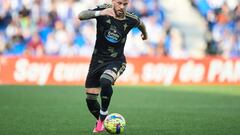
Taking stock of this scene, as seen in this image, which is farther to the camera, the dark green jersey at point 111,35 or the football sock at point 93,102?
the football sock at point 93,102

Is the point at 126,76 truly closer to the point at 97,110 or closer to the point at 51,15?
the point at 51,15

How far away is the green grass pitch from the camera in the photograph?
34.6ft

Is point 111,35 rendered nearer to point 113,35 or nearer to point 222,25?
point 113,35

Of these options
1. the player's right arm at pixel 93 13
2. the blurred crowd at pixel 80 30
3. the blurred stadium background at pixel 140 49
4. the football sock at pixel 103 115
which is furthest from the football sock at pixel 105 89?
the blurred crowd at pixel 80 30

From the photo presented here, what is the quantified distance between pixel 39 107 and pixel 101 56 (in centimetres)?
516

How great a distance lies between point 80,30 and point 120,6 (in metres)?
16.9

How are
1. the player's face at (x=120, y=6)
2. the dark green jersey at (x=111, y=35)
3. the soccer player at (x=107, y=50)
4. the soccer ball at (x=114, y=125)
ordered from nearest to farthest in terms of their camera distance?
the soccer ball at (x=114, y=125)
the player's face at (x=120, y=6)
the soccer player at (x=107, y=50)
the dark green jersey at (x=111, y=35)

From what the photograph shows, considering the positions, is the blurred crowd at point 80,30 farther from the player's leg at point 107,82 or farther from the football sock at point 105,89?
the football sock at point 105,89

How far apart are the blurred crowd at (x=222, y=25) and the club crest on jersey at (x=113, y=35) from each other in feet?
57.9

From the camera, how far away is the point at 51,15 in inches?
1053

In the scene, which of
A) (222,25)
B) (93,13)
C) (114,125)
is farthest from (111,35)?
(222,25)

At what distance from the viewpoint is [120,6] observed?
32.7ft

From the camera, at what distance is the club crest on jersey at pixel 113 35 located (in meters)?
10.3

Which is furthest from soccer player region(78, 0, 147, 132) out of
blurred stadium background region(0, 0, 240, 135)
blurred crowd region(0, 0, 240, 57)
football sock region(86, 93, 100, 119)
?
blurred crowd region(0, 0, 240, 57)
